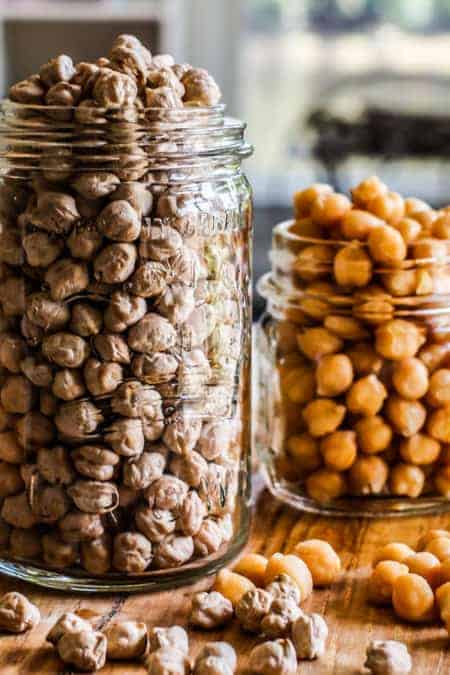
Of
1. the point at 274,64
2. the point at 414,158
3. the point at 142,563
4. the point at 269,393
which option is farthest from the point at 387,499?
the point at 274,64

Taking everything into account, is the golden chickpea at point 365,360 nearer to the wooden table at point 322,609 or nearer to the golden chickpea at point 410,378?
the golden chickpea at point 410,378

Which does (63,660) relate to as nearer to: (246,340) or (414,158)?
(246,340)

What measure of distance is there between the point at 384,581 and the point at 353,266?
29 cm

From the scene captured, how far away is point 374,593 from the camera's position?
0.80 m

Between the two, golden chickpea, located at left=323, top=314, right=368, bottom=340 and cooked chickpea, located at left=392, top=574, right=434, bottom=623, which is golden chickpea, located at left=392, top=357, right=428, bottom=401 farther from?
cooked chickpea, located at left=392, top=574, right=434, bottom=623

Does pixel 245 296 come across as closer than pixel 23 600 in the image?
No

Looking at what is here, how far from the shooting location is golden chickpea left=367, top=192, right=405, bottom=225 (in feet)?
3.14

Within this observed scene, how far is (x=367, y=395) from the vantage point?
3.07ft

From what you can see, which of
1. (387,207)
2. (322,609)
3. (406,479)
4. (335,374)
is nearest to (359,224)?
(387,207)

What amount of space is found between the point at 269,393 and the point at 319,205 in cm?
19

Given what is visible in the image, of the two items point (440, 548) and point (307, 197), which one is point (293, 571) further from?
point (307, 197)

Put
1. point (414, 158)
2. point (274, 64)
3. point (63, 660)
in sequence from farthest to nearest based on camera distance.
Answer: point (274, 64), point (414, 158), point (63, 660)

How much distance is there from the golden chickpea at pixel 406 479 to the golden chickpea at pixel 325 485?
5 cm

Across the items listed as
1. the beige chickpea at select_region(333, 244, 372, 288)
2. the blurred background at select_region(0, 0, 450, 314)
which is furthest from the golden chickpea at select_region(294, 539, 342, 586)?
the blurred background at select_region(0, 0, 450, 314)
